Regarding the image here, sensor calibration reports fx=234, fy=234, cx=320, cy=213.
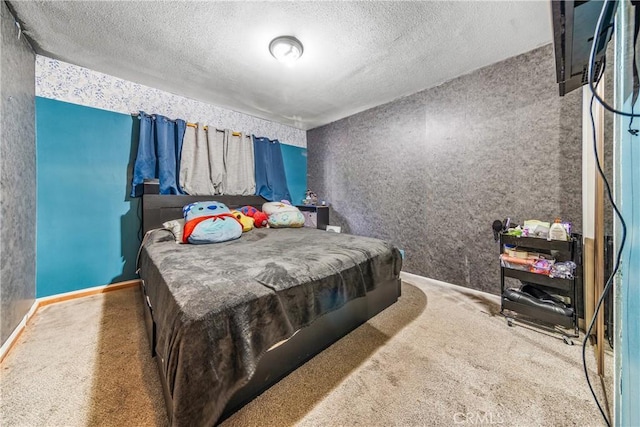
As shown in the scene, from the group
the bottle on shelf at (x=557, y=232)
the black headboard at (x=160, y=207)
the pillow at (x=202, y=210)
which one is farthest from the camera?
the black headboard at (x=160, y=207)

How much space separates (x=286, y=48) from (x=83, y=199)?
8.39 feet

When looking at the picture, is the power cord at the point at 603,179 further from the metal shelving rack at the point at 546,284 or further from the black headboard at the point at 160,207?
the black headboard at the point at 160,207

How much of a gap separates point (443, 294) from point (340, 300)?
59.5 inches

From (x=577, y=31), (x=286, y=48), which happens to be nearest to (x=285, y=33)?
(x=286, y=48)

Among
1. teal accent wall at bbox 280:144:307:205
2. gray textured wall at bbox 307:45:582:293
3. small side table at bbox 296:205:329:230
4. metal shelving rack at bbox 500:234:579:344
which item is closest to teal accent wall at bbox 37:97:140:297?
teal accent wall at bbox 280:144:307:205

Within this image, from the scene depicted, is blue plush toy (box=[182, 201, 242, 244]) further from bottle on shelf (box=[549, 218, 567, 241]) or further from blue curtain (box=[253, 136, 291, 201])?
bottle on shelf (box=[549, 218, 567, 241])

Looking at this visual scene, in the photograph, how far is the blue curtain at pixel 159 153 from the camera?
2.66 m

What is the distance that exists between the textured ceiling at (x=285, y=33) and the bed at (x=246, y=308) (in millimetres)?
1738

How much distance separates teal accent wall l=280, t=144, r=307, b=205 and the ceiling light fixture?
2094 mm

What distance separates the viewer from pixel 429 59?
2264 mm

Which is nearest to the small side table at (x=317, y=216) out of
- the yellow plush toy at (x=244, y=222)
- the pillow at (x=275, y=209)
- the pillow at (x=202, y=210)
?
the pillow at (x=275, y=209)

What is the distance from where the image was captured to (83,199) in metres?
2.44

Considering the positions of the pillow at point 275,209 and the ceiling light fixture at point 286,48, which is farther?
the pillow at point 275,209

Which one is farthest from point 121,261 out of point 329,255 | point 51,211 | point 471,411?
point 471,411
